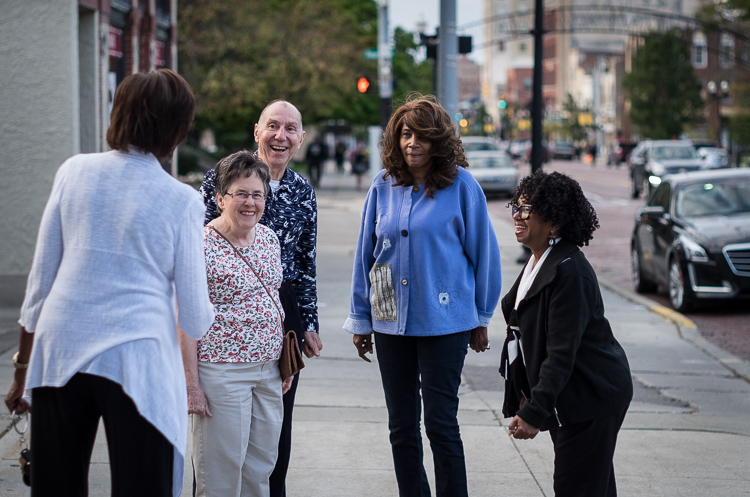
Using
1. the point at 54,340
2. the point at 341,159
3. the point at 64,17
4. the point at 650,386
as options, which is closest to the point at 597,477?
the point at 54,340

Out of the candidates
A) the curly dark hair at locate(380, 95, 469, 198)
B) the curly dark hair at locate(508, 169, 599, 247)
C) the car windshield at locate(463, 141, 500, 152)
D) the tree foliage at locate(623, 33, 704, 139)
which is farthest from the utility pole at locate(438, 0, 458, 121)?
the tree foliage at locate(623, 33, 704, 139)

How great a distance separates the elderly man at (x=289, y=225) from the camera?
162 inches

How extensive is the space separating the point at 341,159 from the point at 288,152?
44.9 meters

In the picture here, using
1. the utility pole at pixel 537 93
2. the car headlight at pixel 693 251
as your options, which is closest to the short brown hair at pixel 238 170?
the car headlight at pixel 693 251

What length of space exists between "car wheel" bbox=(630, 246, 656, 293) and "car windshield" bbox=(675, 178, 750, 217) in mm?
1101

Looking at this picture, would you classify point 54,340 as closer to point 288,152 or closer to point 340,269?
point 288,152

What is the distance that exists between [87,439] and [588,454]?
5.56ft

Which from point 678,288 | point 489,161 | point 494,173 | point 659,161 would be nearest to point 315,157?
point 489,161

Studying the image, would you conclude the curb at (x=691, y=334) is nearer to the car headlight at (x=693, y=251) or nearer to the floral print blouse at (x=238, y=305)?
the car headlight at (x=693, y=251)

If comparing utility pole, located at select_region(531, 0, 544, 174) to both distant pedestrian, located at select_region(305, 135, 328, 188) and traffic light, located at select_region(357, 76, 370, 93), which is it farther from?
distant pedestrian, located at select_region(305, 135, 328, 188)

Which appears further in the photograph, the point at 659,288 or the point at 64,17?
the point at 659,288

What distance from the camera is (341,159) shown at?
160ft

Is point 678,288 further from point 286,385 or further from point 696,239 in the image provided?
point 286,385

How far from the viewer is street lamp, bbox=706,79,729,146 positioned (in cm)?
6650
